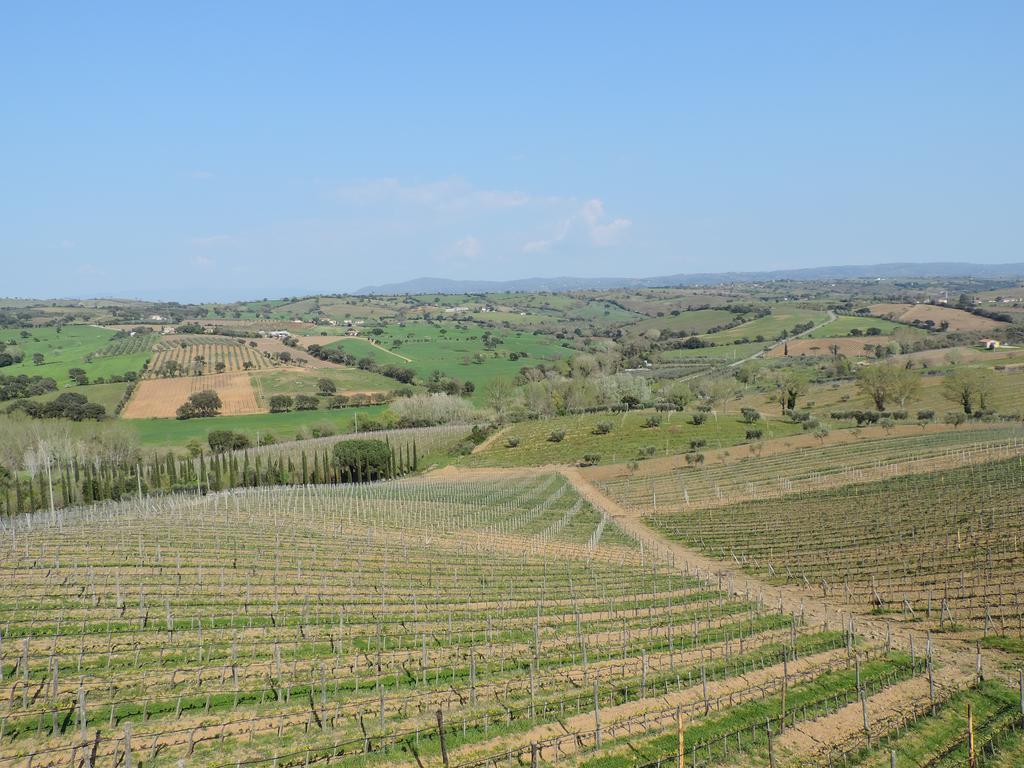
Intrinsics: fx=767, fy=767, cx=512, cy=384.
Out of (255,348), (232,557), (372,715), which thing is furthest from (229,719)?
(255,348)

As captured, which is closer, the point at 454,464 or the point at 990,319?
the point at 454,464

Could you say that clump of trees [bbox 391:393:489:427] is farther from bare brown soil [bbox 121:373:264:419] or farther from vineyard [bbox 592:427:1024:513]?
vineyard [bbox 592:427:1024:513]

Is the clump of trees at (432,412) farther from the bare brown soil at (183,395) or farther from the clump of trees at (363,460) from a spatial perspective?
the clump of trees at (363,460)

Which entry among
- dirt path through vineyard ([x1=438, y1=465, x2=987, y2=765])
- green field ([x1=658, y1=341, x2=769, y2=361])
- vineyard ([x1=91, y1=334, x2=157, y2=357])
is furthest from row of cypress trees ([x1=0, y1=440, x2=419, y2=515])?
green field ([x1=658, y1=341, x2=769, y2=361])

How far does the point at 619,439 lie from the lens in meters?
91.6

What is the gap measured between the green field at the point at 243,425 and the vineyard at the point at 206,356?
30.1 m

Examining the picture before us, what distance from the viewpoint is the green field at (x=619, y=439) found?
8681 centimetres

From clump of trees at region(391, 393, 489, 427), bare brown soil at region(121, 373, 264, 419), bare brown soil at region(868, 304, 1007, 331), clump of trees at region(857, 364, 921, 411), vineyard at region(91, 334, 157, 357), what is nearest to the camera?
clump of trees at region(857, 364, 921, 411)

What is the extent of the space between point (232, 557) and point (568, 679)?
67.8 ft

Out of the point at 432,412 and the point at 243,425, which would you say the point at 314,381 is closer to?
the point at 243,425

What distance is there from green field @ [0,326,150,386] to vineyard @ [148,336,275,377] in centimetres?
411

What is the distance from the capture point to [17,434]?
9056 centimetres

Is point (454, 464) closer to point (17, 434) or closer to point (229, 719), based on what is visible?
point (17, 434)

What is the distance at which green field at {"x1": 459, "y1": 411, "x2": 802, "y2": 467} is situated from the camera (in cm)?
8681
